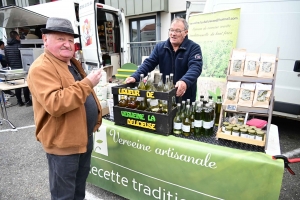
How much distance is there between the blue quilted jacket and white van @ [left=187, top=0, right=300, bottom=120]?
68.4 inches

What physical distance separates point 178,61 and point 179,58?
0.03 metres

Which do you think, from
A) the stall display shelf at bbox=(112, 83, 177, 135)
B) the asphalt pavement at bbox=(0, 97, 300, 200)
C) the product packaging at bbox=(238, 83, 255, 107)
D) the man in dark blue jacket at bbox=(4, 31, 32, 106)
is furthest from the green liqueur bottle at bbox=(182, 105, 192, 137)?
the man in dark blue jacket at bbox=(4, 31, 32, 106)

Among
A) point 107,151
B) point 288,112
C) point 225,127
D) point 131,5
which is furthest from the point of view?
point 131,5

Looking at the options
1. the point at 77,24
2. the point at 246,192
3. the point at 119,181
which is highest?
the point at 77,24

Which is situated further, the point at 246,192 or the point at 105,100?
the point at 105,100

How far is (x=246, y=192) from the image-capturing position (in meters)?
1.46

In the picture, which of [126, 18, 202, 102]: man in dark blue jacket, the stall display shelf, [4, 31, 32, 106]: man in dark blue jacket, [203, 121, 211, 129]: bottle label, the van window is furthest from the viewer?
the van window

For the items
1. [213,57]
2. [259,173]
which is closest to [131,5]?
[213,57]

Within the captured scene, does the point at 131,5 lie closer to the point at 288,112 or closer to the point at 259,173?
the point at 288,112

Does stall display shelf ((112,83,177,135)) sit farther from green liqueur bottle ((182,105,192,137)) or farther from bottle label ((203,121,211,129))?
bottle label ((203,121,211,129))

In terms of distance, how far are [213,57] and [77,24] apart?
419cm

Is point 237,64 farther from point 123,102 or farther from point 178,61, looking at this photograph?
point 123,102

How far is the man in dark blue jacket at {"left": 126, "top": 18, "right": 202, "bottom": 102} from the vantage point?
205 centimetres

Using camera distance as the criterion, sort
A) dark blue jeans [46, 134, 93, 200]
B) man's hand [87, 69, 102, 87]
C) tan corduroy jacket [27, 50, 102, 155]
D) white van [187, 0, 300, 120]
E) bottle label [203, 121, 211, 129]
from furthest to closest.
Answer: white van [187, 0, 300, 120]
bottle label [203, 121, 211, 129]
dark blue jeans [46, 134, 93, 200]
man's hand [87, 69, 102, 87]
tan corduroy jacket [27, 50, 102, 155]
